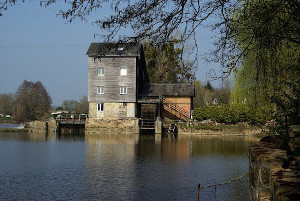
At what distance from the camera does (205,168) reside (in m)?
19.1

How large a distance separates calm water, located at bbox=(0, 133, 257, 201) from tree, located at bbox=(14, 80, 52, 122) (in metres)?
47.1

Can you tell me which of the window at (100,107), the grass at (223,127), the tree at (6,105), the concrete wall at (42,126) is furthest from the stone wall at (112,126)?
the tree at (6,105)

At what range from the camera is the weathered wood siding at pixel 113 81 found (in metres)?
44.2

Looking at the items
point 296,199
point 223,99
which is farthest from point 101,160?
point 223,99

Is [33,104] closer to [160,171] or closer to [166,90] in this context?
[166,90]

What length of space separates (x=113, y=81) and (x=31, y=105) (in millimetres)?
34312

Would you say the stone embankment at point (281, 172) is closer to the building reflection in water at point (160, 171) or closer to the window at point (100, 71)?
the building reflection in water at point (160, 171)

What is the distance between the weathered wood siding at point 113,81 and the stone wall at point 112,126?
213 centimetres

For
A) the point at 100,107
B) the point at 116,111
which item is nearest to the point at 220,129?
the point at 116,111

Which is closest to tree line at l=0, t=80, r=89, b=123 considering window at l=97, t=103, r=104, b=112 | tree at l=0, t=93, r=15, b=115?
tree at l=0, t=93, r=15, b=115

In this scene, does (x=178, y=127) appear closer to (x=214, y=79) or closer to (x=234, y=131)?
(x=234, y=131)

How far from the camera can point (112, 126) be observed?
4331cm

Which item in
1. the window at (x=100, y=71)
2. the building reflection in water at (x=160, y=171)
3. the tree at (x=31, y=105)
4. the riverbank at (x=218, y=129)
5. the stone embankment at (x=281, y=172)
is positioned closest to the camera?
the stone embankment at (x=281, y=172)

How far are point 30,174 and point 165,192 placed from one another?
665 centimetres
